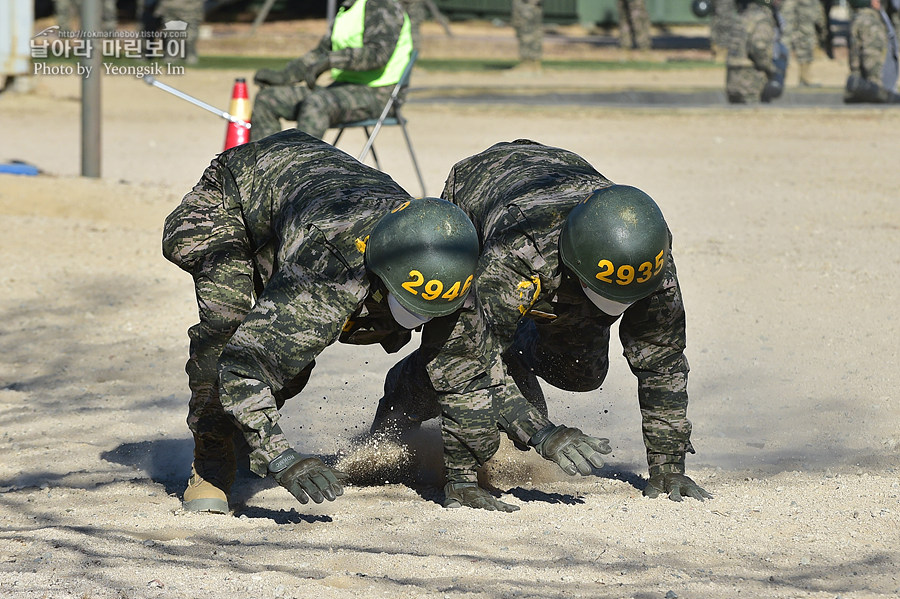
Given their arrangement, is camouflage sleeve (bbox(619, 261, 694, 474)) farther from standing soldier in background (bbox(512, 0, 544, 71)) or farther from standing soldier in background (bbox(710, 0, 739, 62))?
standing soldier in background (bbox(710, 0, 739, 62))

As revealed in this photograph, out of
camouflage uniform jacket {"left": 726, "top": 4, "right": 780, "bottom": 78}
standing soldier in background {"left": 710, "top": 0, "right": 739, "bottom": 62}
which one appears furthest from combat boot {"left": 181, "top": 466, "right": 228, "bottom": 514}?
standing soldier in background {"left": 710, "top": 0, "right": 739, "bottom": 62}

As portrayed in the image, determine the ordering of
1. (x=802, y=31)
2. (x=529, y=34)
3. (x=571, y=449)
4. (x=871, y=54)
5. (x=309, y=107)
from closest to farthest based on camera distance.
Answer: (x=571, y=449)
(x=309, y=107)
(x=871, y=54)
(x=802, y=31)
(x=529, y=34)

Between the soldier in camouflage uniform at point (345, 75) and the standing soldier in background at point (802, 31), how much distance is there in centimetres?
1345

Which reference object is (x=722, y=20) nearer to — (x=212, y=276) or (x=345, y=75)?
(x=345, y=75)

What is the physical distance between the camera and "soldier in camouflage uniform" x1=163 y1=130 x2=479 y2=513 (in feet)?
11.9

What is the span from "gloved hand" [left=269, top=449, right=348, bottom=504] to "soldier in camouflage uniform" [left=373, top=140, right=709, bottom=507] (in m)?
0.52

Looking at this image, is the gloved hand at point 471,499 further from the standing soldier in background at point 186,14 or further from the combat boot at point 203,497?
the standing soldier in background at point 186,14

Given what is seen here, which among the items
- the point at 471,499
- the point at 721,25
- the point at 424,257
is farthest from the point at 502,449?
the point at 721,25

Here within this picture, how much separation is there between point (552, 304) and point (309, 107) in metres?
5.13

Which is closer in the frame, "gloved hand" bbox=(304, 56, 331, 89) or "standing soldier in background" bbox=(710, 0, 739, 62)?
"gloved hand" bbox=(304, 56, 331, 89)

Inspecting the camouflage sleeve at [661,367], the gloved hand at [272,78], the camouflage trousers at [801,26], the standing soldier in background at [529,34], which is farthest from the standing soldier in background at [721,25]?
the camouflage sleeve at [661,367]

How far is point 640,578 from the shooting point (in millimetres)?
3510

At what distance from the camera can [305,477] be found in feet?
12.0

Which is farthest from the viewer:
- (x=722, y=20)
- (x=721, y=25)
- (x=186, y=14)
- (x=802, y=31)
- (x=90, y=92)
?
(x=721, y=25)
